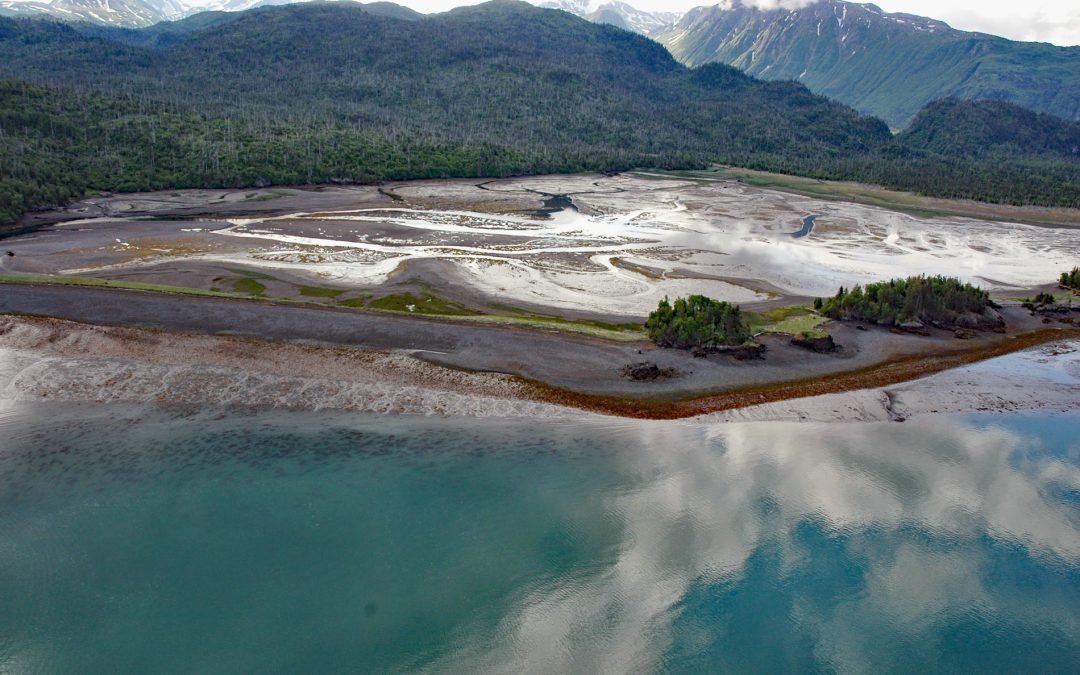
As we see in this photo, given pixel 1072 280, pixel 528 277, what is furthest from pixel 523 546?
pixel 1072 280

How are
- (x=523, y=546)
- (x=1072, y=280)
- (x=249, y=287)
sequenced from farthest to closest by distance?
(x=1072, y=280)
(x=249, y=287)
(x=523, y=546)

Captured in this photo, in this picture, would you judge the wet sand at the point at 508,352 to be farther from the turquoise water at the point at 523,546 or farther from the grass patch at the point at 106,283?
the turquoise water at the point at 523,546

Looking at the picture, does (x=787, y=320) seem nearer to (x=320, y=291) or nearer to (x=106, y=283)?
(x=320, y=291)

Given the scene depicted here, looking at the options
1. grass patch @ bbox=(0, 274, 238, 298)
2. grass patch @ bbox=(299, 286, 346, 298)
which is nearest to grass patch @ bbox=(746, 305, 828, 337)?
grass patch @ bbox=(299, 286, 346, 298)

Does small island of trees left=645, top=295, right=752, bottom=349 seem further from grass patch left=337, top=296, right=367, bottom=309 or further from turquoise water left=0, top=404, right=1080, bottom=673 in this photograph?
grass patch left=337, top=296, right=367, bottom=309

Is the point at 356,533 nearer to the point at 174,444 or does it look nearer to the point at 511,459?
the point at 511,459

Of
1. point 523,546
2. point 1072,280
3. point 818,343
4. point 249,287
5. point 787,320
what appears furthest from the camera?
point 1072,280
